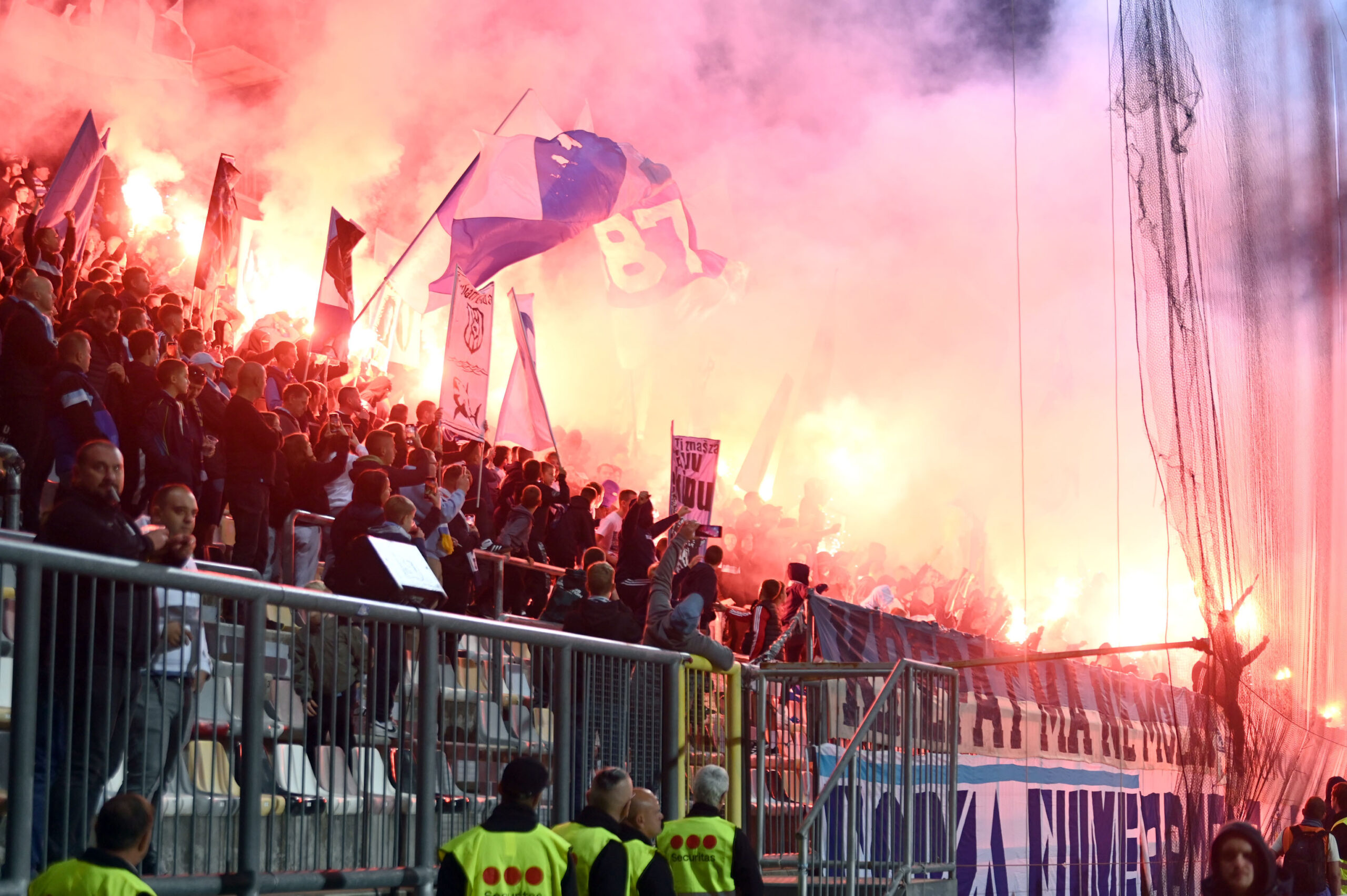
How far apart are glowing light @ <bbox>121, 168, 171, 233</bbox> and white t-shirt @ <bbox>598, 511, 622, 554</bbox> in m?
11.7

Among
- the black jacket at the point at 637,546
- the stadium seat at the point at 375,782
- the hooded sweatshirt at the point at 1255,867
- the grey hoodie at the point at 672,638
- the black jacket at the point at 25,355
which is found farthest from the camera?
the black jacket at the point at 637,546

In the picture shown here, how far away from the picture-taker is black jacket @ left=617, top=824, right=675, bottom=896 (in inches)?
251

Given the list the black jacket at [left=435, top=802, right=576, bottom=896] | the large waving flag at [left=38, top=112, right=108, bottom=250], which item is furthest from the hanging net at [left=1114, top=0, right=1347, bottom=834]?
the black jacket at [left=435, top=802, right=576, bottom=896]

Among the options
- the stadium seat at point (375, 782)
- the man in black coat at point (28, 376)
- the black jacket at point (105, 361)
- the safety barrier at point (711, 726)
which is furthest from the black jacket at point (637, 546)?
the stadium seat at point (375, 782)

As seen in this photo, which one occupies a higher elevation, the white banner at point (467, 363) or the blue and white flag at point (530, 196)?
the blue and white flag at point (530, 196)

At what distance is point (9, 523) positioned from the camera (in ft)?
27.9

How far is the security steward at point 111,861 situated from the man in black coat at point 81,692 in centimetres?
30

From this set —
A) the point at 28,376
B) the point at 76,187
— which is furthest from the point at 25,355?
the point at 76,187

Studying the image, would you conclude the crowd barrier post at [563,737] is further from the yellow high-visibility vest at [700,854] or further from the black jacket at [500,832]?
the black jacket at [500,832]

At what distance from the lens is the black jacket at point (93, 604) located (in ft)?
15.8

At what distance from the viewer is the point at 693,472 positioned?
55.3 feet

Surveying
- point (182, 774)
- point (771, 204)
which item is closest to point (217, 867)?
point (182, 774)

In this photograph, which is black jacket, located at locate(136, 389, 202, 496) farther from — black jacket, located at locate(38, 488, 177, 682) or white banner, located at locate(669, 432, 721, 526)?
white banner, located at locate(669, 432, 721, 526)

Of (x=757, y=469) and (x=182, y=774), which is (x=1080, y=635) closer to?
(x=757, y=469)
